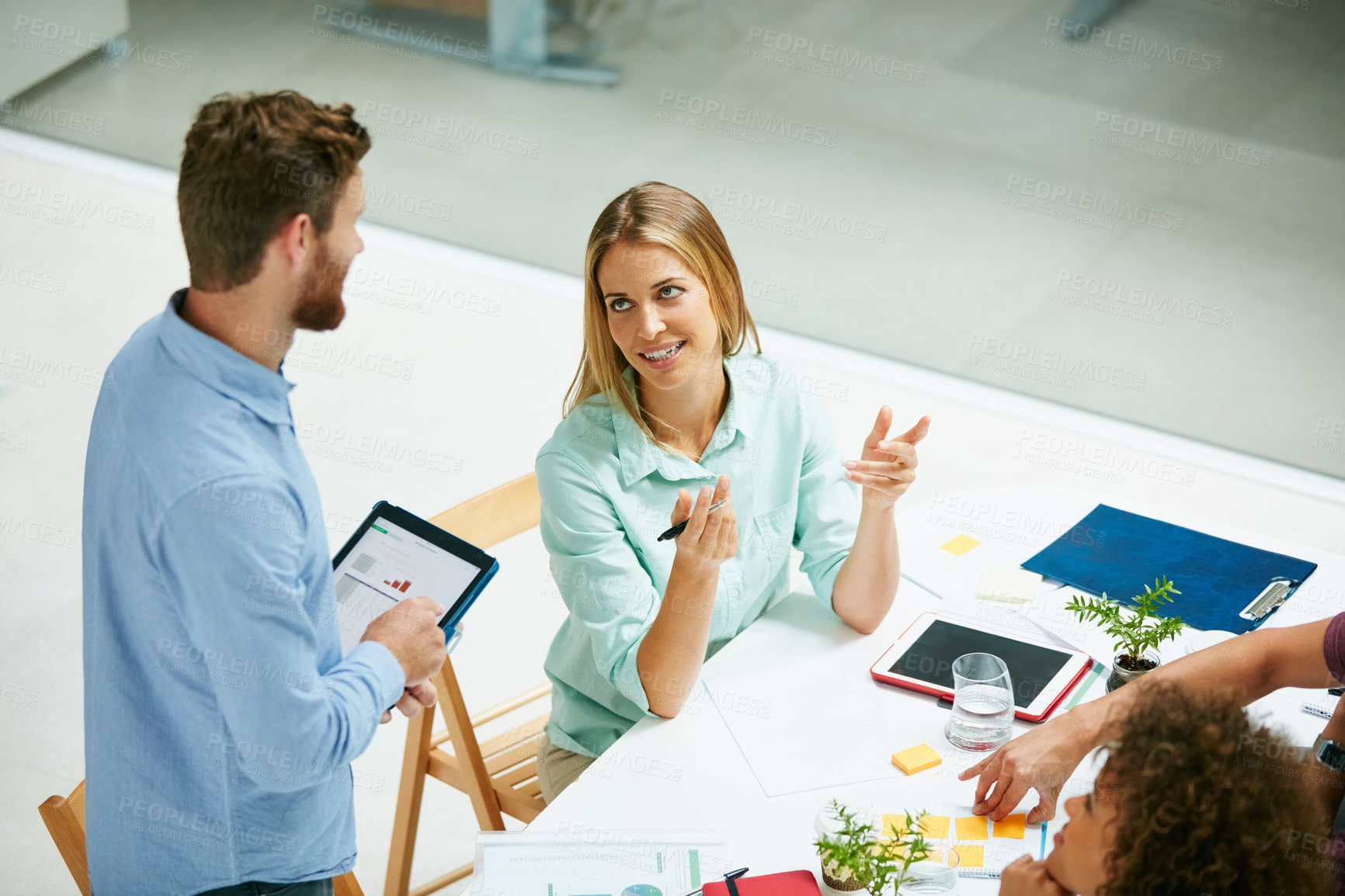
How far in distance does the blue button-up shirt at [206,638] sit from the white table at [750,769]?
39 cm

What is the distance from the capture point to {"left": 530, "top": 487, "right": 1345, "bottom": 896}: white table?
187 centimetres

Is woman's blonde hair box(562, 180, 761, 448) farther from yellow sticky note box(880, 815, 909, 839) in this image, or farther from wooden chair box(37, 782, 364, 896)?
wooden chair box(37, 782, 364, 896)

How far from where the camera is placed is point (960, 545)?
8.49ft

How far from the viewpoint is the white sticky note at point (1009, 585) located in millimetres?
2400

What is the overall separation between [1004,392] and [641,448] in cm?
287

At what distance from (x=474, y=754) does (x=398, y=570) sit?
55 cm

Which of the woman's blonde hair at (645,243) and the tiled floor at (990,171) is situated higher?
the woman's blonde hair at (645,243)

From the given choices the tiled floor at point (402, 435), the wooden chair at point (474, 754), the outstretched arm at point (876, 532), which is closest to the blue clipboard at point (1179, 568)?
the outstretched arm at point (876, 532)

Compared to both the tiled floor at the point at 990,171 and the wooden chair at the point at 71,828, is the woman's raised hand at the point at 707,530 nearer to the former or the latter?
the wooden chair at the point at 71,828

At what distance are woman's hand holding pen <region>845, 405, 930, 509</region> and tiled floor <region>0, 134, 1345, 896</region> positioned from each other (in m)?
1.33

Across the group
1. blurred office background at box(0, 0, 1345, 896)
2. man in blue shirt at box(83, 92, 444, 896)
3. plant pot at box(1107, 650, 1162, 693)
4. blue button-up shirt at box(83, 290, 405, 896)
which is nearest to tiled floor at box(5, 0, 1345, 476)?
blurred office background at box(0, 0, 1345, 896)

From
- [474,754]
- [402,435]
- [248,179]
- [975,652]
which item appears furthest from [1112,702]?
[402,435]

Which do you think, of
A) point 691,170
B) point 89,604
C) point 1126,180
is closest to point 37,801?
point 89,604

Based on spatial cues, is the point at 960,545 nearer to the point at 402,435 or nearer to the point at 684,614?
the point at 684,614
